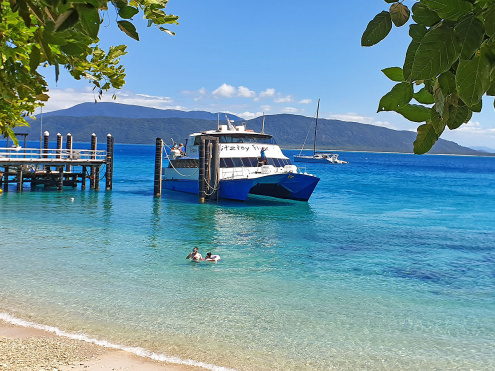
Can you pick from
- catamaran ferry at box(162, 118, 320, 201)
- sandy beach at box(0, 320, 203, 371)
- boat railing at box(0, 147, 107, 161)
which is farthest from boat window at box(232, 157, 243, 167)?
sandy beach at box(0, 320, 203, 371)

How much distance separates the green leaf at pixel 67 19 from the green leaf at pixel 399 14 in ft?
2.94

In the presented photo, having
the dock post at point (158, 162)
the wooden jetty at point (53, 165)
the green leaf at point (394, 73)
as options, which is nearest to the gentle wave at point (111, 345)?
the green leaf at point (394, 73)

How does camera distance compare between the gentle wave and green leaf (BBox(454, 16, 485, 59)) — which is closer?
green leaf (BBox(454, 16, 485, 59))

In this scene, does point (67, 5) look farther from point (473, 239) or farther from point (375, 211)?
point (375, 211)

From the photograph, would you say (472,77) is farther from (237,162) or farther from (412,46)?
(237,162)

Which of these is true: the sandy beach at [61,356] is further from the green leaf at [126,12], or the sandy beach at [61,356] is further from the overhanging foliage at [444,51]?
the overhanging foliage at [444,51]

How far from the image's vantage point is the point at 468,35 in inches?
44.0

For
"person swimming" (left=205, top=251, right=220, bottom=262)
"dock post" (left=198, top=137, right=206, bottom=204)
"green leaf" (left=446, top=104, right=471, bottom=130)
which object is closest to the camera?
"green leaf" (left=446, top=104, right=471, bottom=130)

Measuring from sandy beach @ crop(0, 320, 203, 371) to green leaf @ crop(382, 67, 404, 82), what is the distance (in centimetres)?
792

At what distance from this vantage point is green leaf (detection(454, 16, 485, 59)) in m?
1.11

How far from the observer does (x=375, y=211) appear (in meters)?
34.5

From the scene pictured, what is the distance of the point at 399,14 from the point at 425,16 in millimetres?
187

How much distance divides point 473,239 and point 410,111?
2508cm

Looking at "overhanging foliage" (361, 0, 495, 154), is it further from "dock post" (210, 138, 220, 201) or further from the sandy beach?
"dock post" (210, 138, 220, 201)
